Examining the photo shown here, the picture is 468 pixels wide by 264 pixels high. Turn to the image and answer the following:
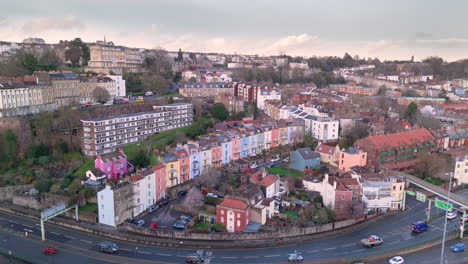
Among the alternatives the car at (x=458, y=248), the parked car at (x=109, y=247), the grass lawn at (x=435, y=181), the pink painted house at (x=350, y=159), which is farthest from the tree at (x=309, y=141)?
the parked car at (x=109, y=247)

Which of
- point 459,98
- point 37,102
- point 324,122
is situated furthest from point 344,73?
point 37,102

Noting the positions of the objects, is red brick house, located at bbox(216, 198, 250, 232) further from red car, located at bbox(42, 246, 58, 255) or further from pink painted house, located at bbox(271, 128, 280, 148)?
pink painted house, located at bbox(271, 128, 280, 148)

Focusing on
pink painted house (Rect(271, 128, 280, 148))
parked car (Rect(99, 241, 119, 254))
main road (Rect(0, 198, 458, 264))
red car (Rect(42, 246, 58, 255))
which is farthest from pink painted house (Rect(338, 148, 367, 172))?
red car (Rect(42, 246, 58, 255))

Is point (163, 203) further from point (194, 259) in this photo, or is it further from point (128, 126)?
point (128, 126)

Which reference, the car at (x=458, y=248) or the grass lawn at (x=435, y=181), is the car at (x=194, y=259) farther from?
the grass lawn at (x=435, y=181)

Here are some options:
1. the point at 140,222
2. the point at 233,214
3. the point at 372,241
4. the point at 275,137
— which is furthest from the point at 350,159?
the point at 140,222
